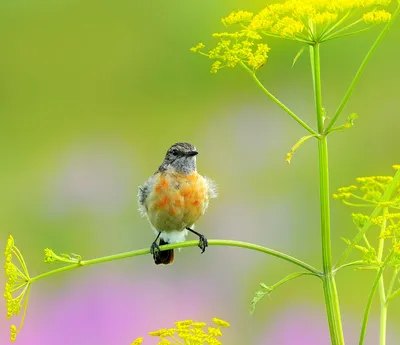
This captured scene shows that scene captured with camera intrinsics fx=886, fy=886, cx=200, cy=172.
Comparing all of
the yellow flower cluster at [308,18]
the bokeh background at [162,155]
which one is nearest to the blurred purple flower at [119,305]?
the bokeh background at [162,155]

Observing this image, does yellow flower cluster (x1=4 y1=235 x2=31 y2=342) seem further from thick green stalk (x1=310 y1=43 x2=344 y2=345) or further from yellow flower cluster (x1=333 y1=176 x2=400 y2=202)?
yellow flower cluster (x1=333 y1=176 x2=400 y2=202)

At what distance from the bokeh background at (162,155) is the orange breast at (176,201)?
1310 millimetres

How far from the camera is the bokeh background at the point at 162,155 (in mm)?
5426

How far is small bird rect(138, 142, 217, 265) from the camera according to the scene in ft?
12.9

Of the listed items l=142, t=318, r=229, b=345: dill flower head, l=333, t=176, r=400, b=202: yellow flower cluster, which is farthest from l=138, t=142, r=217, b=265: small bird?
l=142, t=318, r=229, b=345: dill flower head

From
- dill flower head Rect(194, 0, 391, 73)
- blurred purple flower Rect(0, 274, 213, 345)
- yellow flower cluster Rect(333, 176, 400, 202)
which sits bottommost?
blurred purple flower Rect(0, 274, 213, 345)

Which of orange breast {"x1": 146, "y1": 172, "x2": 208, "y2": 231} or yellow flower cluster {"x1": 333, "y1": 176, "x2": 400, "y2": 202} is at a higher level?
yellow flower cluster {"x1": 333, "y1": 176, "x2": 400, "y2": 202}

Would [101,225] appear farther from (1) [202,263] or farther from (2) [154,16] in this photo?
(2) [154,16]

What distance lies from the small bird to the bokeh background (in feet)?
4.03

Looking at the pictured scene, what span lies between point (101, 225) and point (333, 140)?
191cm

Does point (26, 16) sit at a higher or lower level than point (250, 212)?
higher

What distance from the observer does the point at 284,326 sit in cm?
514

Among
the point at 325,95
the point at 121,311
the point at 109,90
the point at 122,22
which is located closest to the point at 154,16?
the point at 122,22

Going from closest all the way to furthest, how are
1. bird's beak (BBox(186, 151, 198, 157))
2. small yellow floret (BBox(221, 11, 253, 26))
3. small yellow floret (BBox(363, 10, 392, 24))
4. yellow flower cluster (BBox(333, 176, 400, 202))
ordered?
small yellow floret (BBox(363, 10, 392, 24)) < small yellow floret (BBox(221, 11, 253, 26)) < yellow flower cluster (BBox(333, 176, 400, 202)) < bird's beak (BBox(186, 151, 198, 157))
